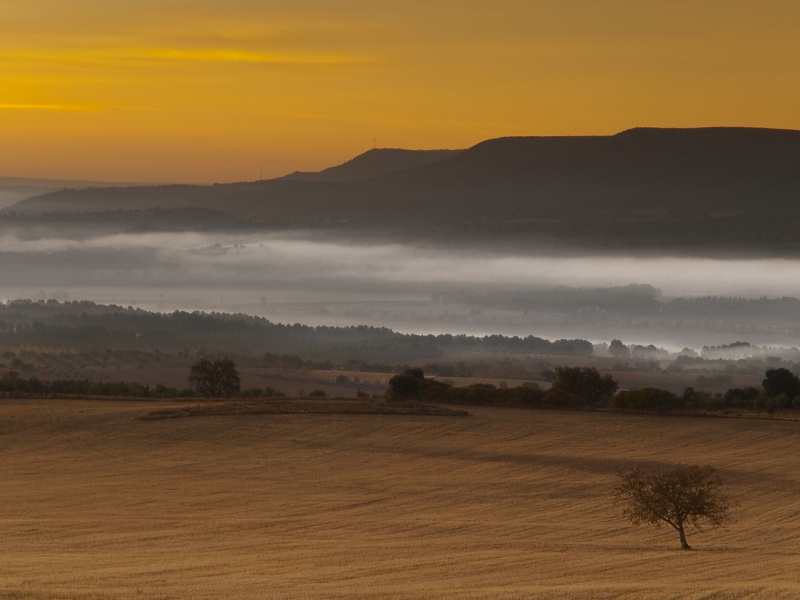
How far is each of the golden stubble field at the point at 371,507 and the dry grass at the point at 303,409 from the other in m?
1.80

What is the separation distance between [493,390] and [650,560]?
168 ft

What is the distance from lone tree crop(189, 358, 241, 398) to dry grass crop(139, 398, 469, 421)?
23937 millimetres

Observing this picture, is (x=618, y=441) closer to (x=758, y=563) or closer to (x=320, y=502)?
(x=320, y=502)

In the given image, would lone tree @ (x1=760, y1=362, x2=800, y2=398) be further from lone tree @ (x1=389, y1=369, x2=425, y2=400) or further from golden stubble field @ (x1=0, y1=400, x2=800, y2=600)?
lone tree @ (x1=389, y1=369, x2=425, y2=400)

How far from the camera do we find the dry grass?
83.0 metres

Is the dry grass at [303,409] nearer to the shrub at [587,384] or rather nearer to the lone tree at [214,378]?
the shrub at [587,384]

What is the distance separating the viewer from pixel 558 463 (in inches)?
2608

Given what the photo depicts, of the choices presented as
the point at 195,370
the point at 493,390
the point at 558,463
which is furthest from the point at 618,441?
the point at 195,370

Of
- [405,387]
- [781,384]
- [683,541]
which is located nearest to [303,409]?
[405,387]

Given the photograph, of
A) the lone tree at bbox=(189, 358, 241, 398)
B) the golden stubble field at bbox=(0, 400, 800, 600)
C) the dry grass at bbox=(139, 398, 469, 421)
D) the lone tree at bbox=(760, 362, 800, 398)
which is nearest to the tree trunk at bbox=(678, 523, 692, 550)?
the golden stubble field at bbox=(0, 400, 800, 600)

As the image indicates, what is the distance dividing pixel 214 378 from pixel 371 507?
6034 cm

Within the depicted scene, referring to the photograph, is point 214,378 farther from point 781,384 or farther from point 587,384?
point 781,384

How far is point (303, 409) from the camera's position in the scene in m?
84.8

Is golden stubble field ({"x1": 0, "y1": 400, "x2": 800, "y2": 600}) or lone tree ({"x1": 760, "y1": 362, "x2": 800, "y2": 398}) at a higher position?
lone tree ({"x1": 760, "y1": 362, "x2": 800, "y2": 398})
